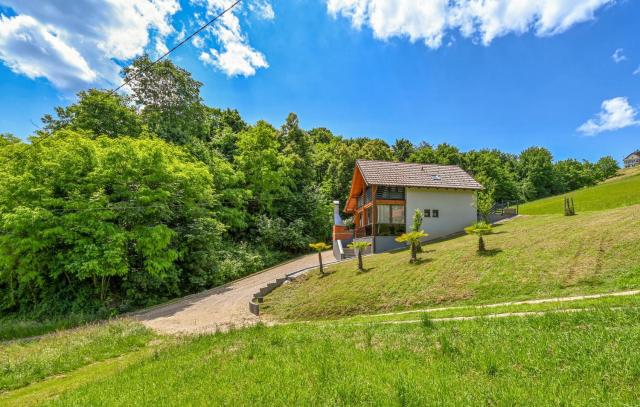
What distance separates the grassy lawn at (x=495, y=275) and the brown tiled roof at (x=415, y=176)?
8.94 meters

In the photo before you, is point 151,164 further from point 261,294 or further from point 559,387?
point 559,387

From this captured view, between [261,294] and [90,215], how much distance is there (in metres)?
10.4

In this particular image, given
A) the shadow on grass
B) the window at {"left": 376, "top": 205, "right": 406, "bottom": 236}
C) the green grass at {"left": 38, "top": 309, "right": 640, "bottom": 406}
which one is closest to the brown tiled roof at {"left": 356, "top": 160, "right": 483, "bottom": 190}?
the window at {"left": 376, "top": 205, "right": 406, "bottom": 236}

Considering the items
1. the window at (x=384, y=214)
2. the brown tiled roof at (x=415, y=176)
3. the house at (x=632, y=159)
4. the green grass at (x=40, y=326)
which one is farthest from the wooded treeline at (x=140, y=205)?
the house at (x=632, y=159)

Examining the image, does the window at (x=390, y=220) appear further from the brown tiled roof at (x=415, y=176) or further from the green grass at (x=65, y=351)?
the green grass at (x=65, y=351)

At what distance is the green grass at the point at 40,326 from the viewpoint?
14.4 m

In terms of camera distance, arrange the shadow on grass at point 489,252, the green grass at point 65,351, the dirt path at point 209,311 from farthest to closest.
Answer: the shadow on grass at point 489,252 < the dirt path at point 209,311 < the green grass at point 65,351

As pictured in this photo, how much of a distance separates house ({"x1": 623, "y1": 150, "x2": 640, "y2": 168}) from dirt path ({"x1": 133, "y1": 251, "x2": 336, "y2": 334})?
579 feet

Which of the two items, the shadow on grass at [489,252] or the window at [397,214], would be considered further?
the window at [397,214]

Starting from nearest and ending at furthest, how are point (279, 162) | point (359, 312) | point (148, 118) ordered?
point (359, 312) → point (148, 118) → point (279, 162)

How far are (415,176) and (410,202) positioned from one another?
2.65m

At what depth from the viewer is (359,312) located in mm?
12070

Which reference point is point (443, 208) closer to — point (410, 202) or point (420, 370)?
point (410, 202)

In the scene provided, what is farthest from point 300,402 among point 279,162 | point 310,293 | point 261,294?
point 279,162
